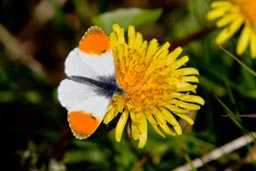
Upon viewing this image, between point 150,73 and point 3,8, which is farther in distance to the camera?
point 3,8

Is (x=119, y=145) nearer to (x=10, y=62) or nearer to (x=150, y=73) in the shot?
(x=150, y=73)

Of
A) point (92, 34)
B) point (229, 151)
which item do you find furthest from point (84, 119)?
point (229, 151)

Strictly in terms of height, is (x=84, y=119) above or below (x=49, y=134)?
below

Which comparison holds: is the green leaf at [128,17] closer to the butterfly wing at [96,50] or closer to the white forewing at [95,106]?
the butterfly wing at [96,50]

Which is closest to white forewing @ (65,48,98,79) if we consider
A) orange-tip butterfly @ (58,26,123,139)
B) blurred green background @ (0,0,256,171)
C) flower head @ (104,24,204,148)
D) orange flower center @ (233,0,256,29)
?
orange-tip butterfly @ (58,26,123,139)

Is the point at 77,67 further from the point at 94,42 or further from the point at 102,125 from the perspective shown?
the point at 102,125

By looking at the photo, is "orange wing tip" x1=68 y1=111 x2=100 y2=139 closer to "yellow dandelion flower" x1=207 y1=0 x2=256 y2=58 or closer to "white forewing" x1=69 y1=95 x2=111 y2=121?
"white forewing" x1=69 y1=95 x2=111 y2=121
